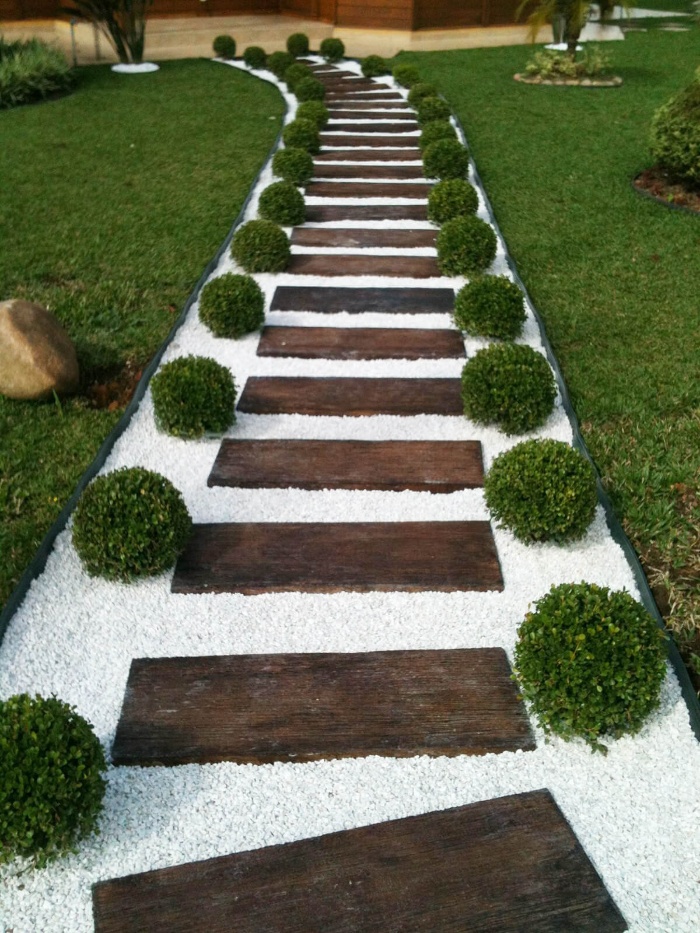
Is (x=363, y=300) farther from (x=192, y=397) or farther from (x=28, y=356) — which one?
(x=28, y=356)

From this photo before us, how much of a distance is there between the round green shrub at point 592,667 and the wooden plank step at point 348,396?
272cm

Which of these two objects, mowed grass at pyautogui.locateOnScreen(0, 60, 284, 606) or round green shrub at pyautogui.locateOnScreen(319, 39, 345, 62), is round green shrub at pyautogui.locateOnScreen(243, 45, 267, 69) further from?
mowed grass at pyautogui.locateOnScreen(0, 60, 284, 606)

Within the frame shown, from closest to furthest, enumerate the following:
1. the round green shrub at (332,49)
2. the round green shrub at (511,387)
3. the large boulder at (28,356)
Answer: the round green shrub at (511,387) → the large boulder at (28,356) → the round green shrub at (332,49)

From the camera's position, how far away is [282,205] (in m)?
9.43

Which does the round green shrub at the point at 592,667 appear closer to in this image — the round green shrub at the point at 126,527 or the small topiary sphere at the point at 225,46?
the round green shrub at the point at 126,527

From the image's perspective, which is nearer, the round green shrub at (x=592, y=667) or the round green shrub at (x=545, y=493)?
the round green shrub at (x=592, y=667)

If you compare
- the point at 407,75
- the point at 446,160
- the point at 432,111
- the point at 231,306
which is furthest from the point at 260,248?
the point at 407,75

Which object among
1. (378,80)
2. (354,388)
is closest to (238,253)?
(354,388)

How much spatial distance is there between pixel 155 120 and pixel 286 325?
9277 mm

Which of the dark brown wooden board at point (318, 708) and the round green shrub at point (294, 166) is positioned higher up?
the round green shrub at point (294, 166)

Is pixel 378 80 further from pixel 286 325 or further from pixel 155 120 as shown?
pixel 286 325

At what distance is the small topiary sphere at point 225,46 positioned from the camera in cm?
2034

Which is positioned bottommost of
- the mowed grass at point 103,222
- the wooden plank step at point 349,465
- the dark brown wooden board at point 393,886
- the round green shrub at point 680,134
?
the mowed grass at point 103,222

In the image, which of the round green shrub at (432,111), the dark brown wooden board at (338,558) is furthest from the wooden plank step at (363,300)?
the round green shrub at (432,111)
